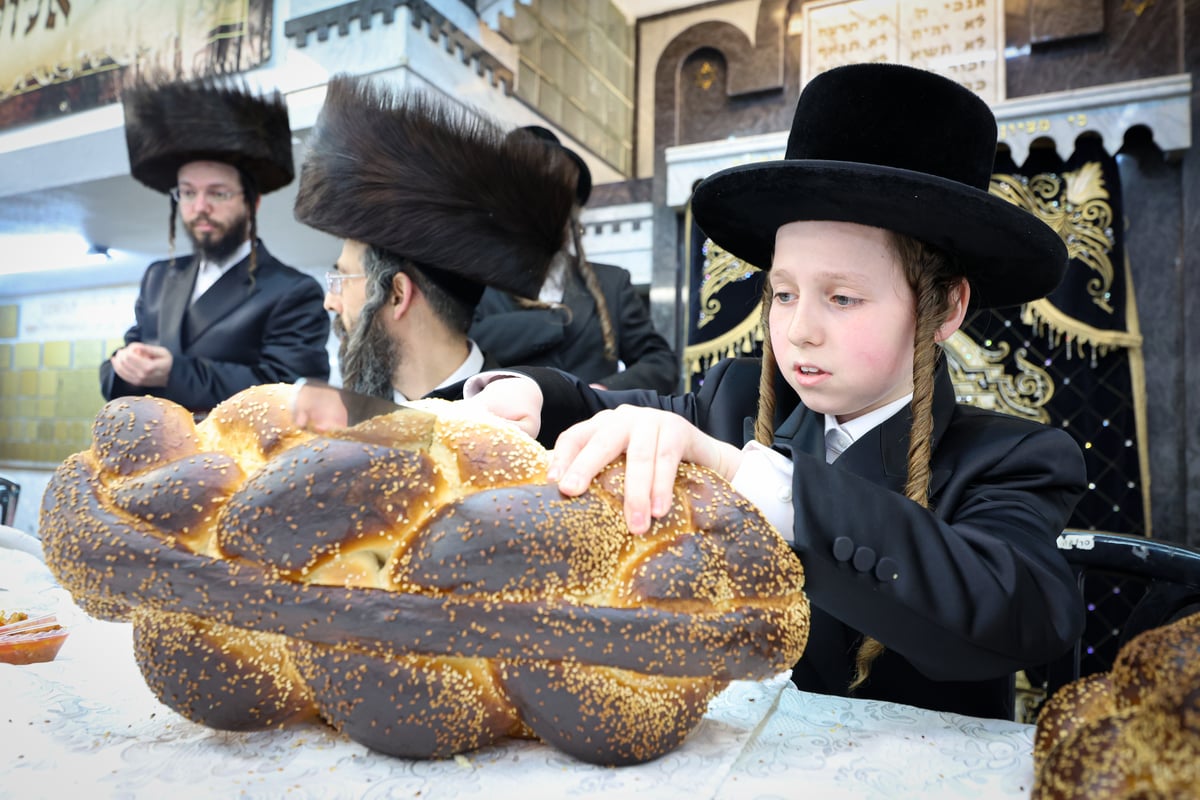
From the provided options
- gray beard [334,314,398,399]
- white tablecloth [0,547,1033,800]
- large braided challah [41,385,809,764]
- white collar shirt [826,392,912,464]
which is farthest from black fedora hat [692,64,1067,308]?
gray beard [334,314,398,399]

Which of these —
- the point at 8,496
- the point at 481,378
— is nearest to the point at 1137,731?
the point at 481,378

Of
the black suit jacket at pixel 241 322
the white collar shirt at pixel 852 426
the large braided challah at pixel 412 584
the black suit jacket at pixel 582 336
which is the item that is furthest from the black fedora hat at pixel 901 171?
the black suit jacket at pixel 241 322

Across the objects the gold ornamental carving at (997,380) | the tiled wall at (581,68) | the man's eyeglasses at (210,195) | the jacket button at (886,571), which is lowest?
the jacket button at (886,571)

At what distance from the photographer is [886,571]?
0.68m

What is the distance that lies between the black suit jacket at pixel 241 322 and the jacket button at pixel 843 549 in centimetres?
187

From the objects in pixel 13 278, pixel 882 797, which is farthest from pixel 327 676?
pixel 13 278

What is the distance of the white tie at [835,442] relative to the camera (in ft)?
3.47

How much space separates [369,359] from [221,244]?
38.3 inches

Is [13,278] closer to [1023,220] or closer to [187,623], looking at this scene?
[187,623]

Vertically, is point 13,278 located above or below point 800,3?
below

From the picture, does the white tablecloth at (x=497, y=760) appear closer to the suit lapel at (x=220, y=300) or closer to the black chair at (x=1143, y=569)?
the black chair at (x=1143, y=569)

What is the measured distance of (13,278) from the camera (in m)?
2.96

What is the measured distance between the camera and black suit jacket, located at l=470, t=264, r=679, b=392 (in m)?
2.29

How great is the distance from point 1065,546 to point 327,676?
4.01ft
